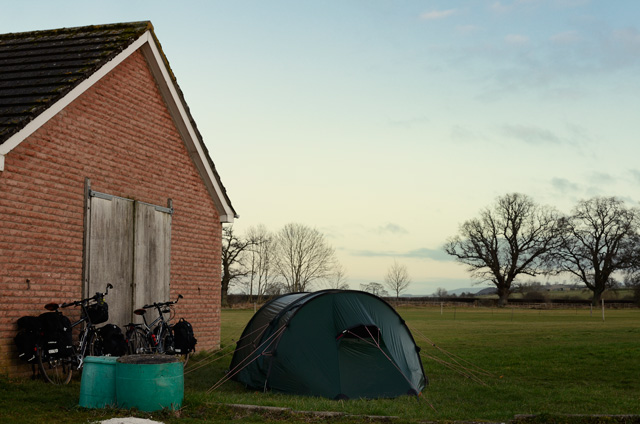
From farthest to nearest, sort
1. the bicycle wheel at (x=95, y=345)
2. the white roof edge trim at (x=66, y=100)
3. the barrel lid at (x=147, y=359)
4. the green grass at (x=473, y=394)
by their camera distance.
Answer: the bicycle wheel at (x=95, y=345)
the white roof edge trim at (x=66, y=100)
the green grass at (x=473, y=394)
the barrel lid at (x=147, y=359)

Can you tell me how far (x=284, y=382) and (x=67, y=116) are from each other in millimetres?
6279

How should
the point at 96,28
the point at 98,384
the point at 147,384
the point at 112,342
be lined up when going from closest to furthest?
the point at 147,384
the point at 98,384
the point at 112,342
the point at 96,28

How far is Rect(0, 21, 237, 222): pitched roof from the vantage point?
35.6ft

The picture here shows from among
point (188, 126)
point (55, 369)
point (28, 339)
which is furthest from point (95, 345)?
point (188, 126)

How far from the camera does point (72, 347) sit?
35.4 feet

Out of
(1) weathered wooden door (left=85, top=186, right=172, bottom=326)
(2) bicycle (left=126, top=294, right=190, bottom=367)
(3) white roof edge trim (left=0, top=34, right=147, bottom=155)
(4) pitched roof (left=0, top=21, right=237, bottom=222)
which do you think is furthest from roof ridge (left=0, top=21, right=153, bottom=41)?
(2) bicycle (left=126, top=294, right=190, bottom=367)

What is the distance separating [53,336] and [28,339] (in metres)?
0.38

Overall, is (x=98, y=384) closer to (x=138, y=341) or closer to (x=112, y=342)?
(x=112, y=342)

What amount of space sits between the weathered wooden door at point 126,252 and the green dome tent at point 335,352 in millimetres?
3027

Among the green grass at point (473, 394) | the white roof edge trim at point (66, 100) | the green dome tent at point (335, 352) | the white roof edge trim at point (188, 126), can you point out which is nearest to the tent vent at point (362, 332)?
the green dome tent at point (335, 352)

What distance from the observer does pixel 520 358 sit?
58.3 ft

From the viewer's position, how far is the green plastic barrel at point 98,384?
8453mm

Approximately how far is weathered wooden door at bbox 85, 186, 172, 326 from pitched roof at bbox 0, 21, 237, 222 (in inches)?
75.2

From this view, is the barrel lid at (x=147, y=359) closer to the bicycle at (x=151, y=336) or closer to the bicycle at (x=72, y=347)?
the bicycle at (x=72, y=347)
